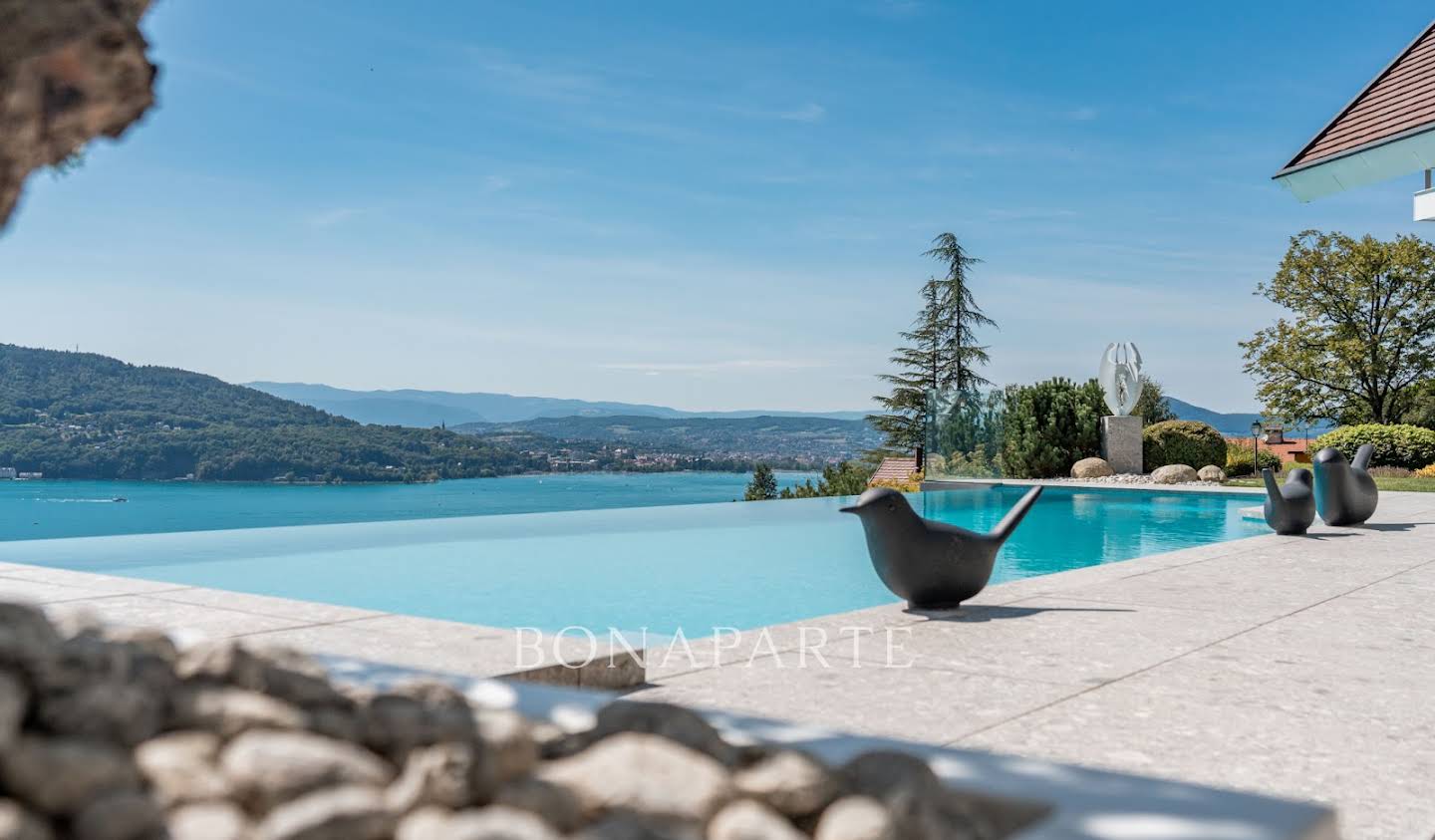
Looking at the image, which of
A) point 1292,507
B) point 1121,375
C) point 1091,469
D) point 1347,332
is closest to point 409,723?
point 1292,507

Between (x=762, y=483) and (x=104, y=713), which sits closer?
(x=104, y=713)

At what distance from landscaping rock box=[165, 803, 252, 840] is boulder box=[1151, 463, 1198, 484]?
20760mm

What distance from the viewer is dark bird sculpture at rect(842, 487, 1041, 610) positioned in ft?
17.3

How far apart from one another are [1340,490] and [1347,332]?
2534cm

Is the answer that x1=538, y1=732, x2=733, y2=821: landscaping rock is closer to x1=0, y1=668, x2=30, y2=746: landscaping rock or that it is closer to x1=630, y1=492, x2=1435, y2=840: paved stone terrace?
x1=0, y1=668, x2=30, y2=746: landscaping rock

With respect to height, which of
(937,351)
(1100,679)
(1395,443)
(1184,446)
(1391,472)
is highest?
(937,351)

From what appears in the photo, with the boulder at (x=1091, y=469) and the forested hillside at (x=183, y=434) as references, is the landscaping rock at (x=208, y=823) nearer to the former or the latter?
the forested hillside at (x=183, y=434)

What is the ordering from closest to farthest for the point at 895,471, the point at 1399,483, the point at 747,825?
the point at 747,825
the point at 1399,483
the point at 895,471

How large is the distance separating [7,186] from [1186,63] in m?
24.2

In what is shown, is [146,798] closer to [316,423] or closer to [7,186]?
[7,186]

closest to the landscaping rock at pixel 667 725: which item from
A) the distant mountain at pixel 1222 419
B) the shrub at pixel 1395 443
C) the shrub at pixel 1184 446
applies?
the shrub at pixel 1184 446

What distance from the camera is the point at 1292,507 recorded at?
9.85 m

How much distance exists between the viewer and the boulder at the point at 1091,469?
804 inches

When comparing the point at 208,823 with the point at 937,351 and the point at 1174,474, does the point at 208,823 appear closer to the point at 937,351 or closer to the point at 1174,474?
the point at 1174,474
